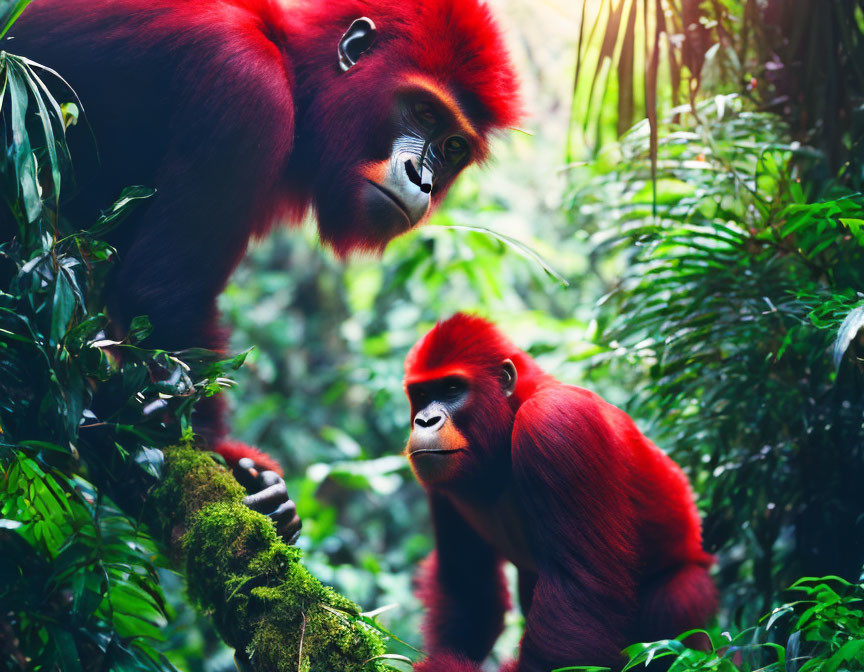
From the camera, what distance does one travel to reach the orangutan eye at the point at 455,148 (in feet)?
12.0

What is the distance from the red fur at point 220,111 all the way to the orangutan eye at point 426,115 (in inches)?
5.2

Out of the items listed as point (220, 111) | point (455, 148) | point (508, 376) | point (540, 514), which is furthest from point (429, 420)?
point (220, 111)

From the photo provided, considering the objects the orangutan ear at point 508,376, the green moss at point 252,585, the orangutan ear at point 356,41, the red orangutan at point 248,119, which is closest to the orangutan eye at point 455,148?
the red orangutan at point 248,119

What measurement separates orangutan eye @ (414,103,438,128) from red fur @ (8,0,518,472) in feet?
0.43

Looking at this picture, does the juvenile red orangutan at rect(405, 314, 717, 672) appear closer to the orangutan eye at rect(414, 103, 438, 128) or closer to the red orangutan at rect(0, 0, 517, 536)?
the red orangutan at rect(0, 0, 517, 536)

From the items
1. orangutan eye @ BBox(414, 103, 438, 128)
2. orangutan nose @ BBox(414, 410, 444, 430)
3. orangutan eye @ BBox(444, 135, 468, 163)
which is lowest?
orangutan nose @ BBox(414, 410, 444, 430)

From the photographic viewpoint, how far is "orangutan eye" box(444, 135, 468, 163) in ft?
12.0

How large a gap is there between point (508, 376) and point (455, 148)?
113 centimetres

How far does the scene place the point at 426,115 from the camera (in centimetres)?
351

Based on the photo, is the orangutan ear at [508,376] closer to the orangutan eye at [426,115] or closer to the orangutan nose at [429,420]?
the orangutan nose at [429,420]

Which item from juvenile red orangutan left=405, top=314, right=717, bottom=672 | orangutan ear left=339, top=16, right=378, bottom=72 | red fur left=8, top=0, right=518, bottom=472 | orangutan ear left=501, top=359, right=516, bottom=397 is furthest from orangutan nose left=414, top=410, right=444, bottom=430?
orangutan ear left=339, top=16, right=378, bottom=72

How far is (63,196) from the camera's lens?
2.68 meters

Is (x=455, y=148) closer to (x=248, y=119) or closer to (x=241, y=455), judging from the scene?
(x=248, y=119)

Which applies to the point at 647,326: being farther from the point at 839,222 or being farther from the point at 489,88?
the point at 489,88
